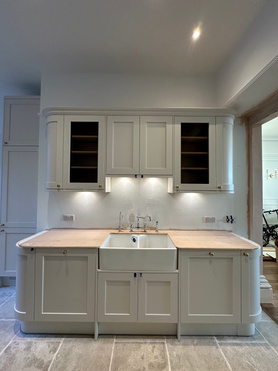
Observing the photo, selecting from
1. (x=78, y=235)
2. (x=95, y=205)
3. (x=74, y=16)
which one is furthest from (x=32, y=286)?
(x=74, y=16)

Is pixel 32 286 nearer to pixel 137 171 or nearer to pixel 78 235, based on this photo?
pixel 78 235

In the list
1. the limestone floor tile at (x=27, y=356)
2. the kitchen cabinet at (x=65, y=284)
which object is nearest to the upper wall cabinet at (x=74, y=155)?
the kitchen cabinet at (x=65, y=284)

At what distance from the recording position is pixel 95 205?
8.76 ft

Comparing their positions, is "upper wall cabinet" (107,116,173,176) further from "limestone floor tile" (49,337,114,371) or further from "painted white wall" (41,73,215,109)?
"limestone floor tile" (49,337,114,371)

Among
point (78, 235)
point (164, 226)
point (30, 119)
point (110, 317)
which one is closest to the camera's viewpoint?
point (110, 317)

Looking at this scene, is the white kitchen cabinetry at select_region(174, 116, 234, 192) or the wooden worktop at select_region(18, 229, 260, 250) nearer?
the wooden worktop at select_region(18, 229, 260, 250)

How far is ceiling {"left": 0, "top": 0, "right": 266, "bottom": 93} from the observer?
1.76m

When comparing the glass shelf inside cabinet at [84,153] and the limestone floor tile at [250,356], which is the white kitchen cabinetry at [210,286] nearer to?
the limestone floor tile at [250,356]

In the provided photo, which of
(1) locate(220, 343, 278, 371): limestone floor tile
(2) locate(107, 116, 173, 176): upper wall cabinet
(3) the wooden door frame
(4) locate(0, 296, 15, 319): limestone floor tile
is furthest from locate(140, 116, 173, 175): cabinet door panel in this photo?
(4) locate(0, 296, 15, 319): limestone floor tile

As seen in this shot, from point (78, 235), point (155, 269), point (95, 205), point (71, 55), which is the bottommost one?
point (155, 269)

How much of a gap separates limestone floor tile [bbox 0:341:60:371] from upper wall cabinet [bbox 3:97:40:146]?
235 centimetres

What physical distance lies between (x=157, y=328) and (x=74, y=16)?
9.87ft

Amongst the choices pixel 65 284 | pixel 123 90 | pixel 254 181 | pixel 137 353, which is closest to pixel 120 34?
pixel 123 90

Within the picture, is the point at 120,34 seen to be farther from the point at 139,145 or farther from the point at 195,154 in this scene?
the point at 195,154
